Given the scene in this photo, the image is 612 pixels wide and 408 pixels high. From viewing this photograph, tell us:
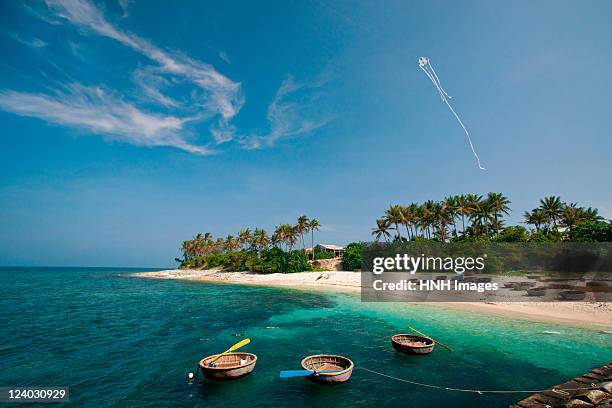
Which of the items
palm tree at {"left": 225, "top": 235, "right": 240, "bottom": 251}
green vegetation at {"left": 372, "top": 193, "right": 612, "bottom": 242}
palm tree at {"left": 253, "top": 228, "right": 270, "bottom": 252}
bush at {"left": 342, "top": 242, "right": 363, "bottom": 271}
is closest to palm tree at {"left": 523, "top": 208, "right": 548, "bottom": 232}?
green vegetation at {"left": 372, "top": 193, "right": 612, "bottom": 242}

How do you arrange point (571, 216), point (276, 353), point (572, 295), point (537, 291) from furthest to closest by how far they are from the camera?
point (571, 216)
point (537, 291)
point (572, 295)
point (276, 353)

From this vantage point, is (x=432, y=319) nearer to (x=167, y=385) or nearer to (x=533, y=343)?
(x=533, y=343)

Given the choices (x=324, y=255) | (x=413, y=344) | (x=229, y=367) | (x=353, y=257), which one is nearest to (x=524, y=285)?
(x=413, y=344)

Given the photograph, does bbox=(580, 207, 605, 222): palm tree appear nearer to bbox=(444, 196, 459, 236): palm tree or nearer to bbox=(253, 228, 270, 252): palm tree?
bbox=(444, 196, 459, 236): palm tree

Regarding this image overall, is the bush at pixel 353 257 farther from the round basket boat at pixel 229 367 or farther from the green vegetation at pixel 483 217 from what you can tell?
the round basket boat at pixel 229 367

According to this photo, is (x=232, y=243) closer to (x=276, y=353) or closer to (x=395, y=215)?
(x=395, y=215)

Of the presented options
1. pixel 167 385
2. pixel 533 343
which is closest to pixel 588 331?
pixel 533 343
